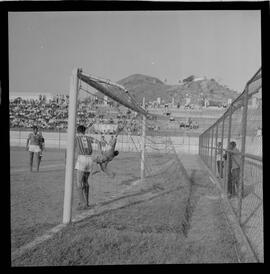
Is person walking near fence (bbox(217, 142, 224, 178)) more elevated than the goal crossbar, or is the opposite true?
the goal crossbar

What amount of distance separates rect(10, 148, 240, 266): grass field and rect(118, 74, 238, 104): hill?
2.80ft

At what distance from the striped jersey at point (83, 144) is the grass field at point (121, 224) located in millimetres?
342

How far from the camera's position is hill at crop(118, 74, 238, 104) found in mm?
2764

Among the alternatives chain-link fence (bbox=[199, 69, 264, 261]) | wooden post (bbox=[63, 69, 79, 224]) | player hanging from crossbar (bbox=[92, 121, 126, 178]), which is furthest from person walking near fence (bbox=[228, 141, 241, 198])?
wooden post (bbox=[63, 69, 79, 224])

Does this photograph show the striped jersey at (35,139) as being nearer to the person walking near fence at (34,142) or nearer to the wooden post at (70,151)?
the person walking near fence at (34,142)

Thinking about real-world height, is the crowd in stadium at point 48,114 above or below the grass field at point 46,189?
above

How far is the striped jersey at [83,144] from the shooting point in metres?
2.98

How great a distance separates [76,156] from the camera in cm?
304

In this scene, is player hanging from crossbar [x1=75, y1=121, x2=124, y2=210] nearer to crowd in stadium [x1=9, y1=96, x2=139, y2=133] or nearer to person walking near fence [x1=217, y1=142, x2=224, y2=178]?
crowd in stadium [x1=9, y1=96, x2=139, y2=133]

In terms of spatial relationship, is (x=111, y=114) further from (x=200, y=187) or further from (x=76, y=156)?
(x=200, y=187)

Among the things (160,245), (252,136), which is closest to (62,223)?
(160,245)

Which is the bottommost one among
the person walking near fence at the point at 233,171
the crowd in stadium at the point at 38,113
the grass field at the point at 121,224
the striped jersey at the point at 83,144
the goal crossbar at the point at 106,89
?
the grass field at the point at 121,224

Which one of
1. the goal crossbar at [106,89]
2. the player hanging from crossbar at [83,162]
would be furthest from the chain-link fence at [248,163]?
the player hanging from crossbar at [83,162]
